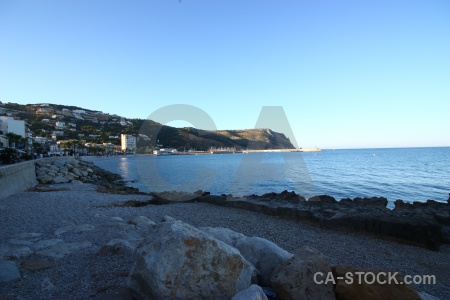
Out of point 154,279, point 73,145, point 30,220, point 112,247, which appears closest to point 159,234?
point 154,279

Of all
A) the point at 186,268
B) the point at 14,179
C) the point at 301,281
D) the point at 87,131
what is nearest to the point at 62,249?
the point at 186,268

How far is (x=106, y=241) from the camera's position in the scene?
6.33m

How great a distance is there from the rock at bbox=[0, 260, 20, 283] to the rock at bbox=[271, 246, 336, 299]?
421 cm

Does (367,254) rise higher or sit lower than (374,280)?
lower

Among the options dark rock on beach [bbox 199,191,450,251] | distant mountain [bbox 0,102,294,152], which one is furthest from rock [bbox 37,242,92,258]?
distant mountain [bbox 0,102,294,152]

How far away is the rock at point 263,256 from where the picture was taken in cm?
421

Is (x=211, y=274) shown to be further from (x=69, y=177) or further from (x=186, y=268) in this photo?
(x=69, y=177)

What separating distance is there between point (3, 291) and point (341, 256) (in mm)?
6969

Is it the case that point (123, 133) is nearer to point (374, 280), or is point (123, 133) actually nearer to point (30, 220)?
point (30, 220)

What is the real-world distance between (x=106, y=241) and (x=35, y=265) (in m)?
1.77

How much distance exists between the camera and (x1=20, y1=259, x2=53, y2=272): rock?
14.8ft

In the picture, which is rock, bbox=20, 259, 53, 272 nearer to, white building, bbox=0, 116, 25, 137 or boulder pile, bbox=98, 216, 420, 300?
boulder pile, bbox=98, 216, 420, 300

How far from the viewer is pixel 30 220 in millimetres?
8547

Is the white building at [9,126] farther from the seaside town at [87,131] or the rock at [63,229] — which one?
the rock at [63,229]
